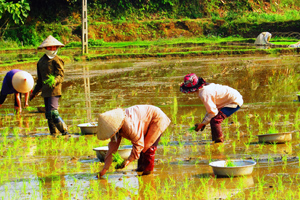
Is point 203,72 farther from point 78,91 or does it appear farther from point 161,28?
point 161,28

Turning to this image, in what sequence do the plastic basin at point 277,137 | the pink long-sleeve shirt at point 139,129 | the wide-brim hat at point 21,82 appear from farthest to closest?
1. the wide-brim hat at point 21,82
2. the plastic basin at point 277,137
3. the pink long-sleeve shirt at point 139,129

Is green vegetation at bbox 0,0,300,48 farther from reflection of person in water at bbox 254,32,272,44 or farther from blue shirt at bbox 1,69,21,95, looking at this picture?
blue shirt at bbox 1,69,21,95

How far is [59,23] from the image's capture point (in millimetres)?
28359

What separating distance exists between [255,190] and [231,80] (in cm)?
814

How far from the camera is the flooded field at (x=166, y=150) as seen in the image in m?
4.20

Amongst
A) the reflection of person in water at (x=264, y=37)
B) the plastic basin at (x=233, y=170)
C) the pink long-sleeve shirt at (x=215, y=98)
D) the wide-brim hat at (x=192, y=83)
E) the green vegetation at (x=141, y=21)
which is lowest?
the plastic basin at (x=233, y=170)

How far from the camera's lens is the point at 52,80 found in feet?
21.5

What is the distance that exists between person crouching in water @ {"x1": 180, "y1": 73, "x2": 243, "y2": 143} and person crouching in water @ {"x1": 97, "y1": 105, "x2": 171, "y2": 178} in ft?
3.08

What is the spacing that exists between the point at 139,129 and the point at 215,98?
1651 millimetres

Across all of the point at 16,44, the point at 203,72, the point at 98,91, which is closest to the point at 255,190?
the point at 98,91

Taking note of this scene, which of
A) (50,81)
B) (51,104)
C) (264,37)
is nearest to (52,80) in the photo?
(50,81)

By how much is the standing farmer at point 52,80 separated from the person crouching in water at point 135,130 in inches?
88.7

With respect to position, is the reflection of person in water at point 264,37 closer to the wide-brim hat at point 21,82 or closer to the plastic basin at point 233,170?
the wide-brim hat at point 21,82

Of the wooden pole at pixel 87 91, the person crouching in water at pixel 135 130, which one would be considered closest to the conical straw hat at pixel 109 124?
the person crouching in water at pixel 135 130
